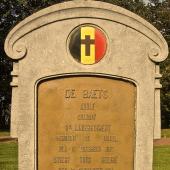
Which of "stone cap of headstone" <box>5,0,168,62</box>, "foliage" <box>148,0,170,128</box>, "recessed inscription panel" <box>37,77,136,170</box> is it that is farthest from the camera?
"foliage" <box>148,0,170,128</box>

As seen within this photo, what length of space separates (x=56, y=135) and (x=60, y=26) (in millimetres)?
1382

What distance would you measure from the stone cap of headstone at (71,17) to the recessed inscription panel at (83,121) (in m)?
0.63

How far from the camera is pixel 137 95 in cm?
686

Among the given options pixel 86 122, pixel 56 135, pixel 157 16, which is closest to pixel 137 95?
pixel 86 122

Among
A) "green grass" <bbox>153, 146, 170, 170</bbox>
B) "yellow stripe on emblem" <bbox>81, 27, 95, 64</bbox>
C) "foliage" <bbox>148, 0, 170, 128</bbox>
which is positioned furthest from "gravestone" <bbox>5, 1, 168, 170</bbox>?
"foliage" <bbox>148, 0, 170, 128</bbox>

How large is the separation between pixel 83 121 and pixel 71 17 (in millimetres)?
1328

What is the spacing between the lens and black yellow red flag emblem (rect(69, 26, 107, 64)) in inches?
266

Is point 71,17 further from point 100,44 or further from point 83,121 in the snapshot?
point 83,121

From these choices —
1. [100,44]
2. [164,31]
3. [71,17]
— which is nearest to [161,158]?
[100,44]

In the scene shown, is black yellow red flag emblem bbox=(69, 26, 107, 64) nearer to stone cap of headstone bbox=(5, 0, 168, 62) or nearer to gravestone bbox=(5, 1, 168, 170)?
gravestone bbox=(5, 1, 168, 170)

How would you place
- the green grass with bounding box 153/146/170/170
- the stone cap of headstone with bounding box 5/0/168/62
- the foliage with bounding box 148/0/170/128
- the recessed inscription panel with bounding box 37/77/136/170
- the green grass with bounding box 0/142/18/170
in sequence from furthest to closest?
the foliage with bounding box 148/0/170/128 → the green grass with bounding box 153/146/170/170 → the green grass with bounding box 0/142/18/170 → the recessed inscription panel with bounding box 37/77/136/170 → the stone cap of headstone with bounding box 5/0/168/62

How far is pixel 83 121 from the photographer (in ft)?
22.4

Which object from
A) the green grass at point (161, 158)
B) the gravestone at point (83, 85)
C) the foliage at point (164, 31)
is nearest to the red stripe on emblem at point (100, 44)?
the gravestone at point (83, 85)

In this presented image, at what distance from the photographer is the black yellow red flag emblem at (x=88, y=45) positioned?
6.76 meters
